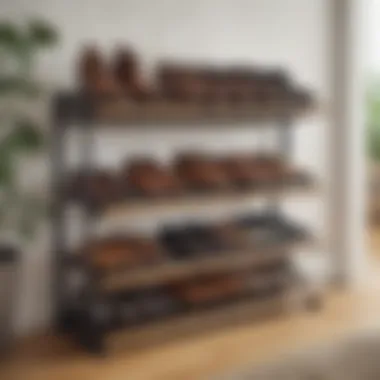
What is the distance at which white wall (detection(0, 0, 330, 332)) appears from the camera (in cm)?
375

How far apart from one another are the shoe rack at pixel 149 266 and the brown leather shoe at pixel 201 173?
0.16ft

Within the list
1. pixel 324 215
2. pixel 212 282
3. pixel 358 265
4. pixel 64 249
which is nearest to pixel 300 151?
pixel 324 215

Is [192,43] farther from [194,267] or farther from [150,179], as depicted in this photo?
[194,267]

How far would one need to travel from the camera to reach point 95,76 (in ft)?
11.8

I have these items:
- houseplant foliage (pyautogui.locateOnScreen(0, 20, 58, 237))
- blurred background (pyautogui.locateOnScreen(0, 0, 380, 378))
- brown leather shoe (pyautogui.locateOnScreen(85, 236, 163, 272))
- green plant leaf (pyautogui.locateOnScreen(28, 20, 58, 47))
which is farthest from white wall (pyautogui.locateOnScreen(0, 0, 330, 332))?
brown leather shoe (pyautogui.locateOnScreen(85, 236, 163, 272))

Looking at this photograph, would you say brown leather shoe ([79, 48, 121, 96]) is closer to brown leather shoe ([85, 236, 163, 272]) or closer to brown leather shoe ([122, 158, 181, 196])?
brown leather shoe ([122, 158, 181, 196])

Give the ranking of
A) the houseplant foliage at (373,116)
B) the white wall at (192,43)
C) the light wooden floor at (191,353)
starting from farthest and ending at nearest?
the houseplant foliage at (373,116) < the white wall at (192,43) < the light wooden floor at (191,353)

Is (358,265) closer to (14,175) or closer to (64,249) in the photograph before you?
(64,249)

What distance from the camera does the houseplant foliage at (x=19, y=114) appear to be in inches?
130

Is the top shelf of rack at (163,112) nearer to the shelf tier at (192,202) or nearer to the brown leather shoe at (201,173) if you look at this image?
the brown leather shoe at (201,173)

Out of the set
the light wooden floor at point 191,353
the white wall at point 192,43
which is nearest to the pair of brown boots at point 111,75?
the white wall at point 192,43

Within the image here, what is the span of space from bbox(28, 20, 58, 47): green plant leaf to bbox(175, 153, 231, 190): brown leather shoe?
2.82ft

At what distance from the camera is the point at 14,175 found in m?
3.51

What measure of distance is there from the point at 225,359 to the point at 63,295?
880mm
